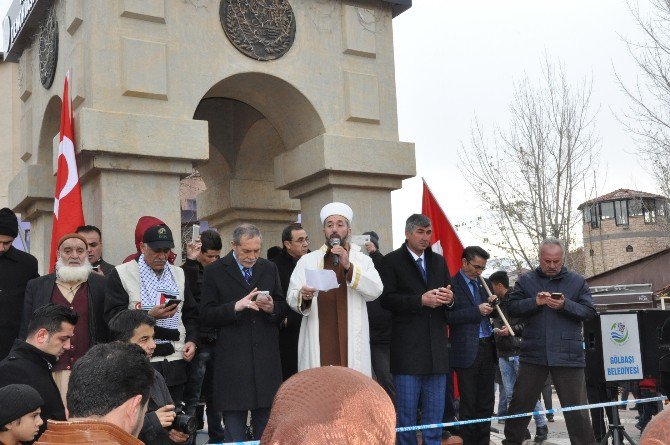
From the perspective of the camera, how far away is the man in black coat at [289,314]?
737 cm

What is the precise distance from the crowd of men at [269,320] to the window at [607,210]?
55372 millimetres

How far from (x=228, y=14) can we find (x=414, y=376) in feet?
13.3

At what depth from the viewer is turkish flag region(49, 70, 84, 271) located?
7480 mm

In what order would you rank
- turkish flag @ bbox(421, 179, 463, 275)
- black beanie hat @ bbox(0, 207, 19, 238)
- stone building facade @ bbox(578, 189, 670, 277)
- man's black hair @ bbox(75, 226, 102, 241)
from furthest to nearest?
1. stone building facade @ bbox(578, 189, 670, 277)
2. turkish flag @ bbox(421, 179, 463, 275)
3. man's black hair @ bbox(75, 226, 102, 241)
4. black beanie hat @ bbox(0, 207, 19, 238)

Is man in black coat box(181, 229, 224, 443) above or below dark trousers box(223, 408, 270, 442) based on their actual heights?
above

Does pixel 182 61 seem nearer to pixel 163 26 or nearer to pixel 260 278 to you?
pixel 163 26

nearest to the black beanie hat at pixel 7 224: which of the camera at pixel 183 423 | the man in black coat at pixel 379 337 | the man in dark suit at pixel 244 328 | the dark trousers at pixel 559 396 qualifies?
the man in dark suit at pixel 244 328

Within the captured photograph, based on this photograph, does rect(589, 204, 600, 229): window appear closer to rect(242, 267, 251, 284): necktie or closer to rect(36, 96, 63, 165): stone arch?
rect(36, 96, 63, 165): stone arch

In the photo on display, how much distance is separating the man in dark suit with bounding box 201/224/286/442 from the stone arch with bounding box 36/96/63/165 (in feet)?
12.6

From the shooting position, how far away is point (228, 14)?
26.7ft

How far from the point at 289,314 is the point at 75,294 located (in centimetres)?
195

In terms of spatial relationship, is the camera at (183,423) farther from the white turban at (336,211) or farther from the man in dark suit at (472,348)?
the man in dark suit at (472,348)

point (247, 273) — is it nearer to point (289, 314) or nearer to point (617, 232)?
point (289, 314)

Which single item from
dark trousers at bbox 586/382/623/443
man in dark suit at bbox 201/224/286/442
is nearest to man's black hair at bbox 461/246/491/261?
dark trousers at bbox 586/382/623/443
